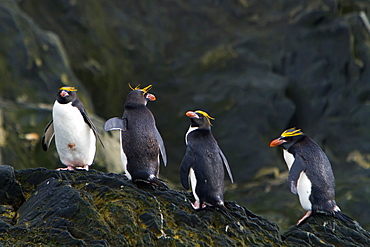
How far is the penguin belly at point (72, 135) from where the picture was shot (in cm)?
821

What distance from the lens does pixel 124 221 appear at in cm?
654

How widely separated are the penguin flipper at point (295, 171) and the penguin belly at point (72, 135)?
265 cm

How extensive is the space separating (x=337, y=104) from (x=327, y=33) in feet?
7.44

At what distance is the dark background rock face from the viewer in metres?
18.0

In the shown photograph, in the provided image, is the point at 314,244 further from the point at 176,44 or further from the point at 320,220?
the point at 176,44

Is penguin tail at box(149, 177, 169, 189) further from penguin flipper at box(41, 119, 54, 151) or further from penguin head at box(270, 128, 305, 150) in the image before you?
penguin flipper at box(41, 119, 54, 151)

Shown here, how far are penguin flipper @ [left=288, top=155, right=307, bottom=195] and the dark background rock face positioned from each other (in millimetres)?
8377

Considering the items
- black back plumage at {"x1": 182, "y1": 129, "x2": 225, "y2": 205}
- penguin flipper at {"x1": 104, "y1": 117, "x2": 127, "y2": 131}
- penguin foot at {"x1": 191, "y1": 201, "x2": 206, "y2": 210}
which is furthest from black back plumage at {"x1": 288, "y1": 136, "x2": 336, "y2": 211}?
penguin flipper at {"x1": 104, "y1": 117, "x2": 127, "y2": 131}

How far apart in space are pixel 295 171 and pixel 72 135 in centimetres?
291

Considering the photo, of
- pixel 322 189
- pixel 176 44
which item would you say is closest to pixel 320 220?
pixel 322 189

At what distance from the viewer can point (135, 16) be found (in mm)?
21625

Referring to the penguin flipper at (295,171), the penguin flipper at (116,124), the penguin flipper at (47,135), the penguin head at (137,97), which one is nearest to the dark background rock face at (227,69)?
the penguin flipper at (47,135)

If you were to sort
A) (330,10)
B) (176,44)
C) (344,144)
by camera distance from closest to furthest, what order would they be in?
1. (344,144)
2. (330,10)
3. (176,44)

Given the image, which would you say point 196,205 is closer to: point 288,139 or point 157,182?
point 157,182
